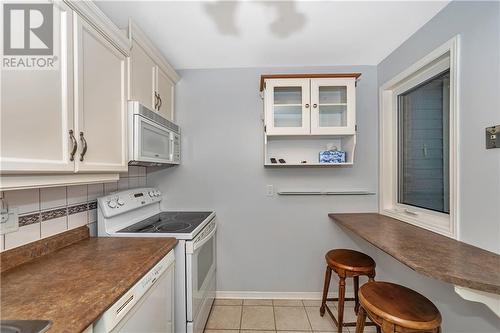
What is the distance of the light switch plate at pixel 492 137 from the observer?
1141 millimetres

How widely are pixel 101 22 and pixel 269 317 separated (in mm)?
2504

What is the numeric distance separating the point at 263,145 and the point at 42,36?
172 centimetres

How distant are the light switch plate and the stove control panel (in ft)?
7.63

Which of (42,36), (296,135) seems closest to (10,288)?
(42,36)

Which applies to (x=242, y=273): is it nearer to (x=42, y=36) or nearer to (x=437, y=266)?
(x=437, y=266)

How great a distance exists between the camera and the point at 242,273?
7.65 ft

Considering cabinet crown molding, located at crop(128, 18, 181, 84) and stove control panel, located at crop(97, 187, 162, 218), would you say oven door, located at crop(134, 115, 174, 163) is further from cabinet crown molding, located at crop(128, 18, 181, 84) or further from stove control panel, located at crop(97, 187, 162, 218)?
cabinet crown molding, located at crop(128, 18, 181, 84)

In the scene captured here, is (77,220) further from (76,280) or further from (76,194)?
(76,280)

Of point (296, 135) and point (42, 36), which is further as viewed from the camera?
point (296, 135)

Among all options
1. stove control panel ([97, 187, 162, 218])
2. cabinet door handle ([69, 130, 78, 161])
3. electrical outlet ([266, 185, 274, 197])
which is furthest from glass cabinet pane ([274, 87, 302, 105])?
cabinet door handle ([69, 130, 78, 161])

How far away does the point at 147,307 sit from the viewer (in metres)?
1.11

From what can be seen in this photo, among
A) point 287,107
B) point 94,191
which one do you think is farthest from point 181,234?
point 287,107

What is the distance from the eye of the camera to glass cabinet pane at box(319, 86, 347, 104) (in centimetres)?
209

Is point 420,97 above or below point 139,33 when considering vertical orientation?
below
